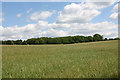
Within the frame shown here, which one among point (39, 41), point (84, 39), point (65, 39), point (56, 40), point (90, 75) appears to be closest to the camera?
point (90, 75)

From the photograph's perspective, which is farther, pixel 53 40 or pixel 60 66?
pixel 53 40

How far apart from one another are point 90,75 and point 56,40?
69.6 m

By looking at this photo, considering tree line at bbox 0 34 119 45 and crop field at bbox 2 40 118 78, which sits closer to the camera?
crop field at bbox 2 40 118 78

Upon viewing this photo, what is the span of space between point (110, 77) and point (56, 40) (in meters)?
69.9

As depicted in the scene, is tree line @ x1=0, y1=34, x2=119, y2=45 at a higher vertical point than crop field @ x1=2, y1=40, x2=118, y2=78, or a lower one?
higher

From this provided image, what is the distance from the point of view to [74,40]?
83562mm

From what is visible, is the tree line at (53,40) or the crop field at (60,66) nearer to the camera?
the crop field at (60,66)

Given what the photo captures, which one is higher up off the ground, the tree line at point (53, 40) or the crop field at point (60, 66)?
the tree line at point (53, 40)

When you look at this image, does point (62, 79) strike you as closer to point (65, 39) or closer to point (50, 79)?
point (50, 79)

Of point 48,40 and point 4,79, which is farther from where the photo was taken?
point 48,40

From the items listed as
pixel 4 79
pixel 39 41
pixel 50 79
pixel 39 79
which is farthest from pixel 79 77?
pixel 39 41

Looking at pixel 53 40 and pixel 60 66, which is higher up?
pixel 53 40

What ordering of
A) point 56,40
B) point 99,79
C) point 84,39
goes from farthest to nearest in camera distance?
point 84,39 < point 56,40 < point 99,79

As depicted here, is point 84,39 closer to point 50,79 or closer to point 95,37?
point 95,37
